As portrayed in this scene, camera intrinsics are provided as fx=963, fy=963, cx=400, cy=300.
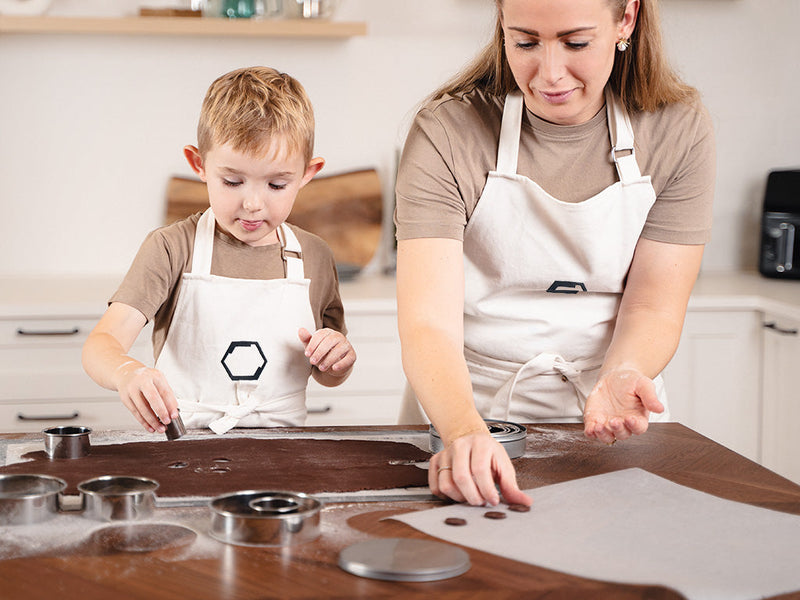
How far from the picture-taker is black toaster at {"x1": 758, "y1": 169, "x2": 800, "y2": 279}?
2.88 m

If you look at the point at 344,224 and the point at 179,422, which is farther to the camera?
the point at 344,224

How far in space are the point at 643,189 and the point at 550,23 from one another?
322 mm

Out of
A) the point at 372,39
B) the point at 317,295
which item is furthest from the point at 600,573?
the point at 372,39

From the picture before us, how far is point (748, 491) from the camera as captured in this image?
3.38 feet

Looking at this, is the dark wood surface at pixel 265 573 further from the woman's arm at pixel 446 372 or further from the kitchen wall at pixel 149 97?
the kitchen wall at pixel 149 97

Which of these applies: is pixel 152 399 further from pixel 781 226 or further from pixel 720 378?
pixel 781 226

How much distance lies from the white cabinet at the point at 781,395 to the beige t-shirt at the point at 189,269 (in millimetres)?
1399

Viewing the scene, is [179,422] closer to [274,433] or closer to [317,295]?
[274,433]

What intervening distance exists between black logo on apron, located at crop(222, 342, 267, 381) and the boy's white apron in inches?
12.8

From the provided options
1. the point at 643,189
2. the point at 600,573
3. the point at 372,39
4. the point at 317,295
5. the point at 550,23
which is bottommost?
the point at 600,573

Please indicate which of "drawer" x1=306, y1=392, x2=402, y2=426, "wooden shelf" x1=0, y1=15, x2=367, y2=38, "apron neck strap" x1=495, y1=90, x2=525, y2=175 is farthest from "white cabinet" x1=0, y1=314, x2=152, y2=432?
"apron neck strap" x1=495, y1=90, x2=525, y2=175

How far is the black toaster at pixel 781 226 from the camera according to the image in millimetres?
2879

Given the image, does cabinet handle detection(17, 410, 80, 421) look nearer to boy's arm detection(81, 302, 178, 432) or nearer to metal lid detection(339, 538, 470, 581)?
boy's arm detection(81, 302, 178, 432)

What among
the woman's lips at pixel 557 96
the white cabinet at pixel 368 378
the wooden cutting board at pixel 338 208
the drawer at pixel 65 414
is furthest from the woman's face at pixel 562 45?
the wooden cutting board at pixel 338 208
